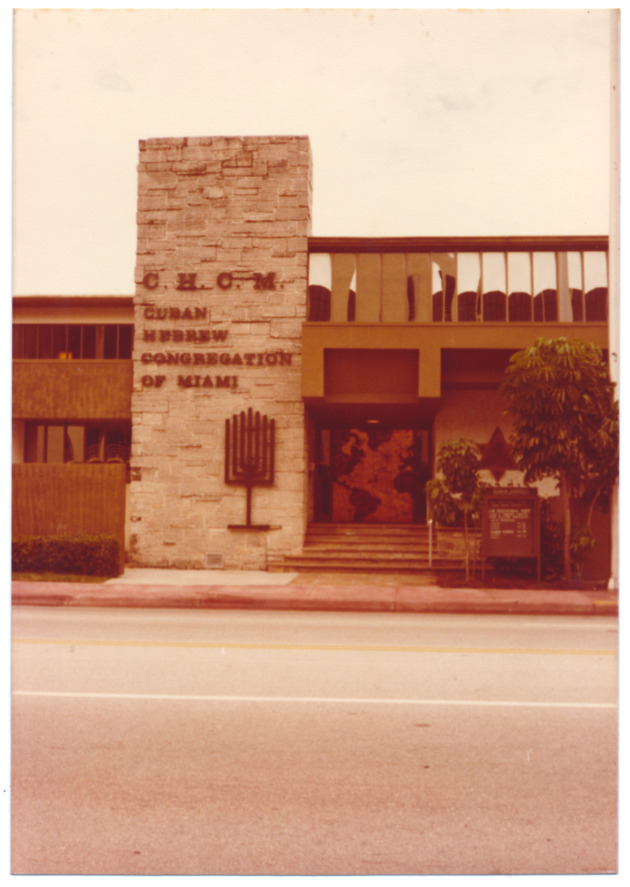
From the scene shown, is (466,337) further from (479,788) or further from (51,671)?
(479,788)

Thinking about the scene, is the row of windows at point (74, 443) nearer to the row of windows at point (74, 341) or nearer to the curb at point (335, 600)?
the row of windows at point (74, 341)

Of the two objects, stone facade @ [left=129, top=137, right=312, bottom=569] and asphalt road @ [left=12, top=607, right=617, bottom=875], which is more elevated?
stone facade @ [left=129, top=137, right=312, bottom=569]

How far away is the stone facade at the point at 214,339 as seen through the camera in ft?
64.3

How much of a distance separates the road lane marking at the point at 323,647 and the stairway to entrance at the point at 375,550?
27.8 ft

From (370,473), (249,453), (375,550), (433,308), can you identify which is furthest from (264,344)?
(375,550)

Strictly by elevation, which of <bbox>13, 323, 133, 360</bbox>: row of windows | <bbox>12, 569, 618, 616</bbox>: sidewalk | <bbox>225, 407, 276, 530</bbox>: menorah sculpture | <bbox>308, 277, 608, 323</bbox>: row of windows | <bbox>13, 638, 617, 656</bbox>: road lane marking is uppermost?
<bbox>308, 277, 608, 323</bbox>: row of windows

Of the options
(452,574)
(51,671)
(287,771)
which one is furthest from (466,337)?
(287,771)

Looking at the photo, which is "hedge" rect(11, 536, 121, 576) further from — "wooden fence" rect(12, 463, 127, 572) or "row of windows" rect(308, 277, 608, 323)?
"row of windows" rect(308, 277, 608, 323)

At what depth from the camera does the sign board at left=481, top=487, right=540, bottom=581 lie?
1620 centimetres

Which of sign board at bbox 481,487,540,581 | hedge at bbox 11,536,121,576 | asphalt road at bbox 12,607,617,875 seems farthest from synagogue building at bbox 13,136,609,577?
asphalt road at bbox 12,607,617,875

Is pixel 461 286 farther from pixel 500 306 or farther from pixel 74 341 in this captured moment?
pixel 74 341

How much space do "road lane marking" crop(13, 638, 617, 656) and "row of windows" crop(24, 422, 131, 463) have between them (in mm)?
11416

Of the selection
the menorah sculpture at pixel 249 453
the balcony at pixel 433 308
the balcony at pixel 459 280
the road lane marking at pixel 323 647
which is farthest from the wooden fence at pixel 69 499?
the road lane marking at pixel 323 647

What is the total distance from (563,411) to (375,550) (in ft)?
19.6
